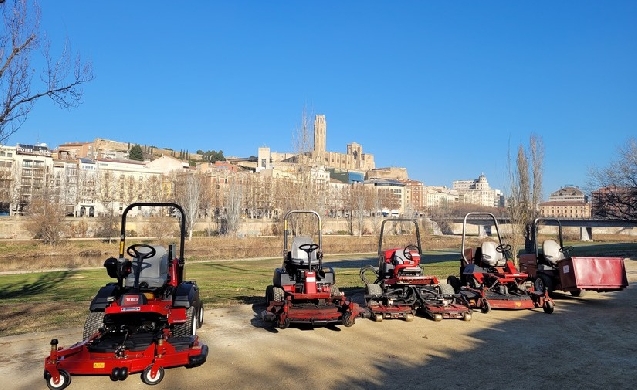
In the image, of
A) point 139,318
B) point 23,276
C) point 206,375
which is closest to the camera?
point 206,375

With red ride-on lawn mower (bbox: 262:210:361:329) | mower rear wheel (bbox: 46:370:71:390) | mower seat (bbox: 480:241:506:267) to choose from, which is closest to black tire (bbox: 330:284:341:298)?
red ride-on lawn mower (bbox: 262:210:361:329)

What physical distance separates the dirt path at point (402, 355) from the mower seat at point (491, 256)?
1737mm

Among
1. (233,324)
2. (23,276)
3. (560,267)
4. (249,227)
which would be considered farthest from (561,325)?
(249,227)

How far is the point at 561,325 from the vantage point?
9805 mm

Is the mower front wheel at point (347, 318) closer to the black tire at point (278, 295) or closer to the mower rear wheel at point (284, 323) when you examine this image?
the mower rear wheel at point (284, 323)

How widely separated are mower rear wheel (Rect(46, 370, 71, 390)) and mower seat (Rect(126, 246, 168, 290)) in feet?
6.22

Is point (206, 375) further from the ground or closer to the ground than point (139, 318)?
closer to the ground

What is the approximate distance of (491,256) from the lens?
12383 millimetres

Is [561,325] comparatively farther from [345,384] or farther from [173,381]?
A: [173,381]

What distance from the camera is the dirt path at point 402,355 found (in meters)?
6.24

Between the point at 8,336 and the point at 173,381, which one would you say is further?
the point at 8,336

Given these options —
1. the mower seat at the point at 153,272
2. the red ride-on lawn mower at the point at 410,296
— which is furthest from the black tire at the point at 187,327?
the red ride-on lawn mower at the point at 410,296

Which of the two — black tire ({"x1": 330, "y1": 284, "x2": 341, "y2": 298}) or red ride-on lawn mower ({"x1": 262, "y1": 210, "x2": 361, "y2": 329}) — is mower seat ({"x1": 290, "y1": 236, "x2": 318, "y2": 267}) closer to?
red ride-on lawn mower ({"x1": 262, "y1": 210, "x2": 361, "y2": 329})

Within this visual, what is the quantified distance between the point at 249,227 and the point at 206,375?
69.8 meters
